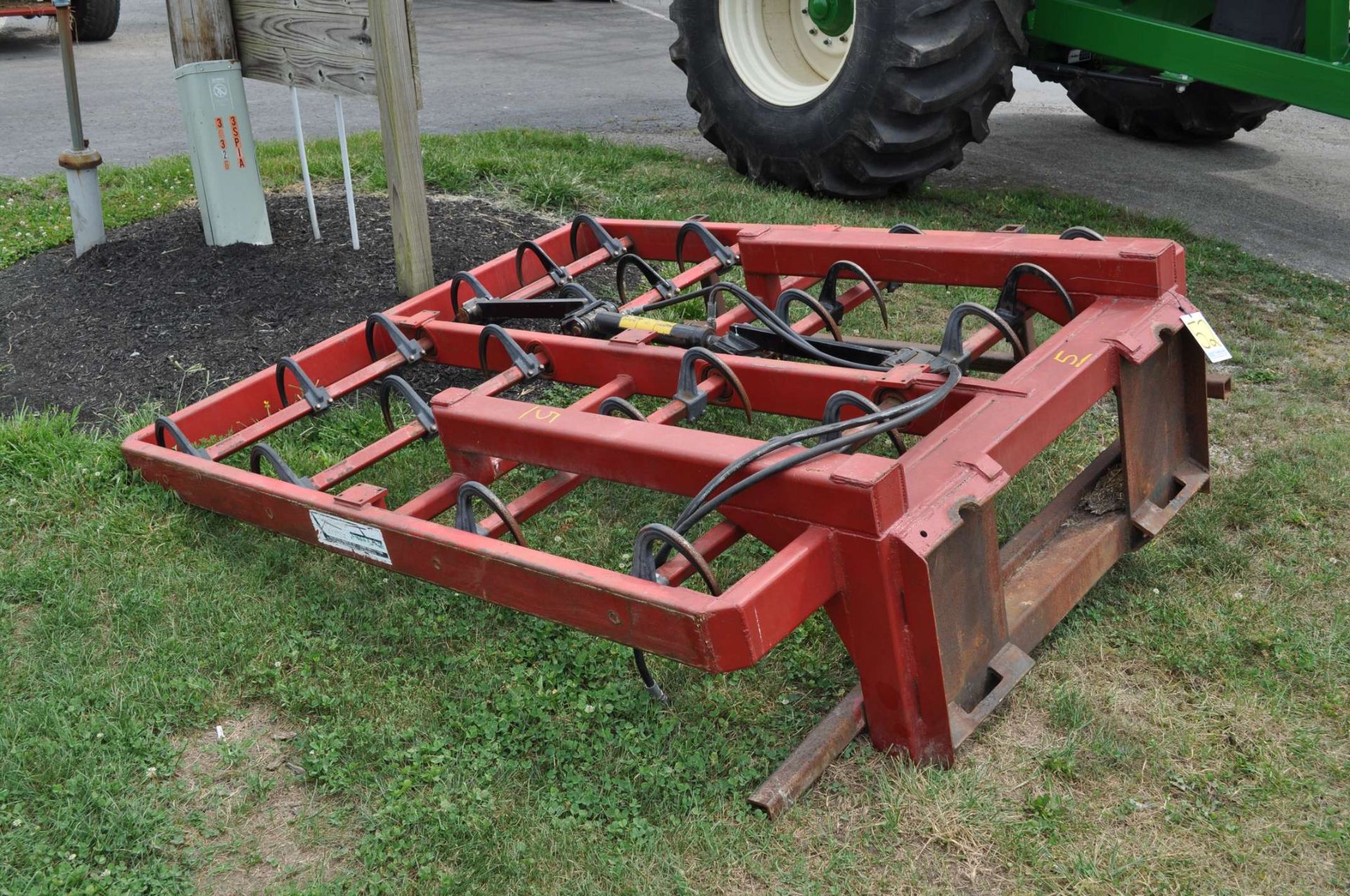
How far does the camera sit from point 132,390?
4484 millimetres

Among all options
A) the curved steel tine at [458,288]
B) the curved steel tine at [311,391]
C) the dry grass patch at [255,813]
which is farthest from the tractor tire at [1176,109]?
the dry grass patch at [255,813]

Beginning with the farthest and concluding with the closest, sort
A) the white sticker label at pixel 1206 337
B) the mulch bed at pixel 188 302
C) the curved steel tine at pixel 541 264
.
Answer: the mulch bed at pixel 188 302
the curved steel tine at pixel 541 264
the white sticker label at pixel 1206 337

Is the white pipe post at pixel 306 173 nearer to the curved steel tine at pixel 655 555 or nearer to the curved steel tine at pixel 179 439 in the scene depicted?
the curved steel tine at pixel 179 439

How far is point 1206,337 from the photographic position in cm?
311

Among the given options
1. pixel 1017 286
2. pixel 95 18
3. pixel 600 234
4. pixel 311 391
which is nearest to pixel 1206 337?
pixel 1017 286

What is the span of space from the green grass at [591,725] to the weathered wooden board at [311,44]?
1.73 metres

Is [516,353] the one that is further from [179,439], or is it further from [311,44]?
[311,44]

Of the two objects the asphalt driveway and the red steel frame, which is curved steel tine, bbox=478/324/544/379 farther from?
the asphalt driveway

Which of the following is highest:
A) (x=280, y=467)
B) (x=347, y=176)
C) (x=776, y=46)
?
(x=776, y=46)

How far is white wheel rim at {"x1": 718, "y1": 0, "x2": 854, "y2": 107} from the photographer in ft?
20.6

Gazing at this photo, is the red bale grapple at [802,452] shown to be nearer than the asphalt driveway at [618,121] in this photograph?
Yes

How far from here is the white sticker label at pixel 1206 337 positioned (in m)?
3.08

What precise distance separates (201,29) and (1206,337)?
424 centimetres

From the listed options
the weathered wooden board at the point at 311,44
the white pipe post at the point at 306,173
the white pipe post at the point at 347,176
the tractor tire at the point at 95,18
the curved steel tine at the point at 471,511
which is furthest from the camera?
the tractor tire at the point at 95,18
